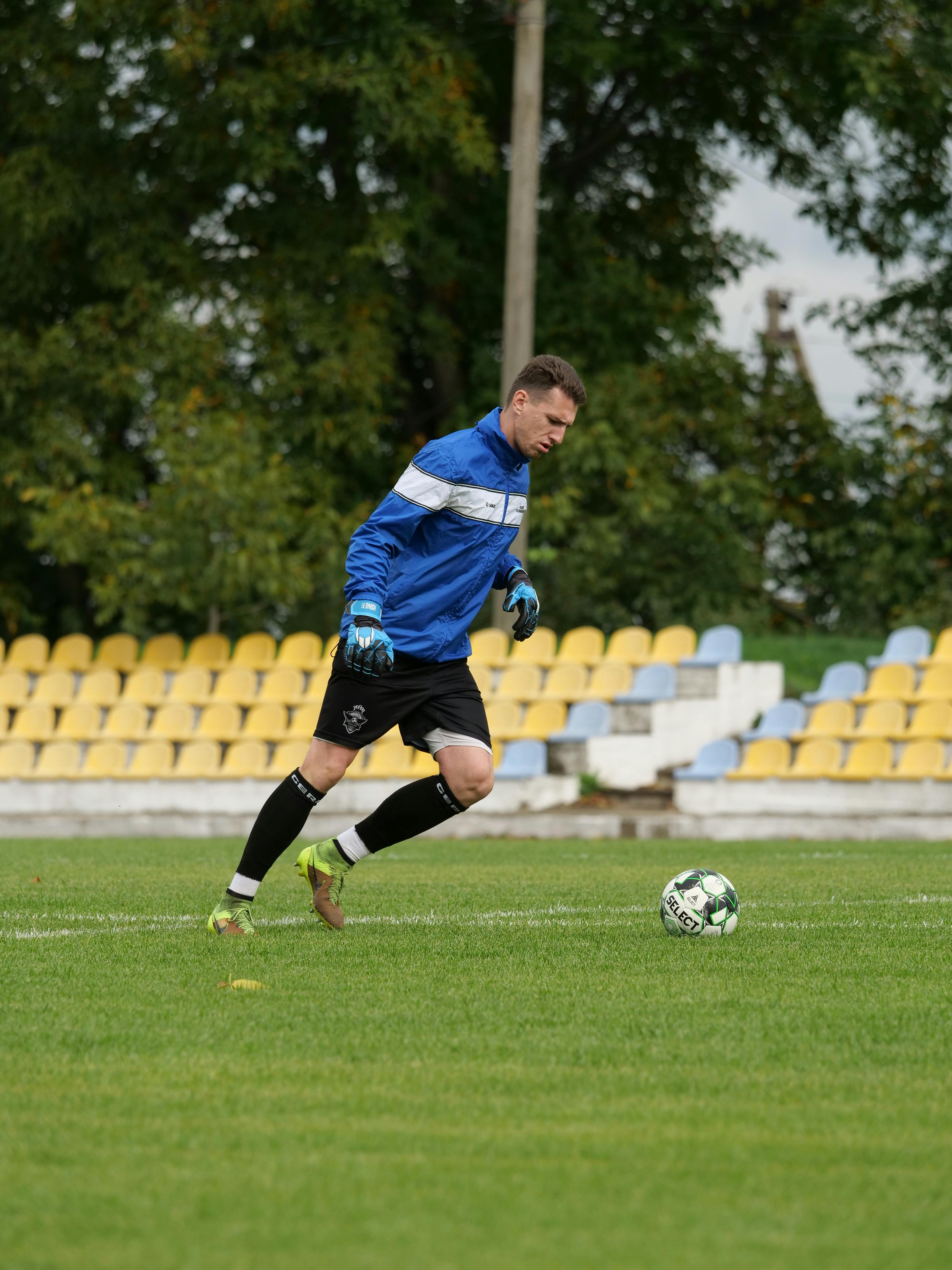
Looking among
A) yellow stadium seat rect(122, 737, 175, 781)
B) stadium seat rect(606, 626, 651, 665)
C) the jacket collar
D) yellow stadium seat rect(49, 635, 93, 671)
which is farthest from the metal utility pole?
the jacket collar

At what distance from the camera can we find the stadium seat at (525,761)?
14812 mm

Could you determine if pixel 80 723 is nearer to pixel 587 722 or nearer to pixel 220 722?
pixel 220 722

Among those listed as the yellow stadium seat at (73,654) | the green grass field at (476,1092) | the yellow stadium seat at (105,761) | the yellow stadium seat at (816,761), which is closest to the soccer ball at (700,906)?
the green grass field at (476,1092)

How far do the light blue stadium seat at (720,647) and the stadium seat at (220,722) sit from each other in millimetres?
4568

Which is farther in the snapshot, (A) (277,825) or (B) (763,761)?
(B) (763,761)

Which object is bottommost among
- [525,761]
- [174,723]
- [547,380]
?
[525,761]

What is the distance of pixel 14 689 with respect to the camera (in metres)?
17.3

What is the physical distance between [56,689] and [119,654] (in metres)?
0.87

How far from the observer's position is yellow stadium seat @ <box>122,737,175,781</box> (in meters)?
15.7

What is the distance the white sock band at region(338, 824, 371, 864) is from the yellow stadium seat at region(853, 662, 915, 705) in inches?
404

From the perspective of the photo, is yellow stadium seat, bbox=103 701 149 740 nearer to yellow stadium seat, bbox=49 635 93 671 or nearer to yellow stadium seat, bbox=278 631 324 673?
yellow stadium seat, bbox=49 635 93 671

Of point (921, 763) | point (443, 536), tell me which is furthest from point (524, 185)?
point (443, 536)

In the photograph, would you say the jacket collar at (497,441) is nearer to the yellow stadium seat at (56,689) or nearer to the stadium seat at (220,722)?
the stadium seat at (220,722)

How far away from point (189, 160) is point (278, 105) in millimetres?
1774
